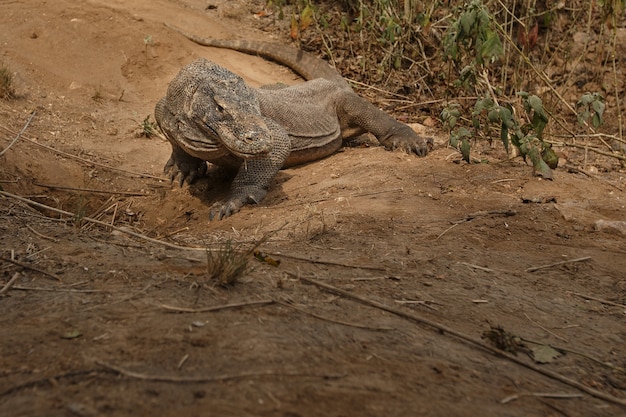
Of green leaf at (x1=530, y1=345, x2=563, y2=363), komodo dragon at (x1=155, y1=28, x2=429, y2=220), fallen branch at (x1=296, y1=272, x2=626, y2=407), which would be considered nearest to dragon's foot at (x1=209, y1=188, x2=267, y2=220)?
komodo dragon at (x1=155, y1=28, x2=429, y2=220)

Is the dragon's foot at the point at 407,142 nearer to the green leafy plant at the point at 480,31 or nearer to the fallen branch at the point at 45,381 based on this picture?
the green leafy plant at the point at 480,31

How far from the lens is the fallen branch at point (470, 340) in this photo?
2.62m

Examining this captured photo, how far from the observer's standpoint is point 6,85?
6762 millimetres

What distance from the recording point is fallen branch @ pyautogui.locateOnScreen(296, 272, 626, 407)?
2.62 metres

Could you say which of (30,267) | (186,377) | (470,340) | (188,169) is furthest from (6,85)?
(470,340)

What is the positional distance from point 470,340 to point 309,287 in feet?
2.51

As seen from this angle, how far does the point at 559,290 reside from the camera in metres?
3.72

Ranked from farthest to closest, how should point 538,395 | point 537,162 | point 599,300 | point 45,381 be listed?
point 537,162 → point 599,300 → point 538,395 → point 45,381

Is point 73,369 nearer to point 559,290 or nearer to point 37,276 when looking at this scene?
point 37,276

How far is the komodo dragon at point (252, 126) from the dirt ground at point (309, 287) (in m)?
0.19

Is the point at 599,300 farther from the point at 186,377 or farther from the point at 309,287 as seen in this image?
the point at 186,377

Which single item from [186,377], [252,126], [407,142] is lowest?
[407,142]

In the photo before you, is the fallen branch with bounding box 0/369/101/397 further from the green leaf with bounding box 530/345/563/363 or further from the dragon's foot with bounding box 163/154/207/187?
the dragon's foot with bounding box 163/154/207/187

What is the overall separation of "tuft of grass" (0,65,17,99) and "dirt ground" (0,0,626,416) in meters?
0.12
